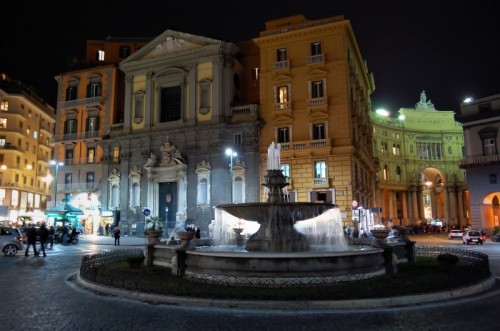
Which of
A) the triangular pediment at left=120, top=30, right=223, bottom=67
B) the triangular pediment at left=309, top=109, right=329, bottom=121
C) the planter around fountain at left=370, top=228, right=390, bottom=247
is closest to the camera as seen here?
the planter around fountain at left=370, top=228, right=390, bottom=247

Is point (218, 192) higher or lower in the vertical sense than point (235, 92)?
lower

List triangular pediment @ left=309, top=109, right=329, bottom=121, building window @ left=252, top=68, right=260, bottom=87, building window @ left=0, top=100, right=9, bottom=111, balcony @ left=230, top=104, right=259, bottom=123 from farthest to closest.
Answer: building window @ left=0, top=100, right=9, bottom=111 → building window @ left=252, top=68, right=260, bottom=87 → balcony @ left=230, top=104, right=259, bottom=123 → triangular pediment @ left=309, top=109, right=329, bottom=121

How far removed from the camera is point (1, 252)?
22812mm

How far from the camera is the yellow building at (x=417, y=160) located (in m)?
64.4

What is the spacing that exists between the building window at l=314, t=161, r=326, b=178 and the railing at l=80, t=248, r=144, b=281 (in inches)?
792

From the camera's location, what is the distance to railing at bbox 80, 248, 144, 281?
12.1 meters

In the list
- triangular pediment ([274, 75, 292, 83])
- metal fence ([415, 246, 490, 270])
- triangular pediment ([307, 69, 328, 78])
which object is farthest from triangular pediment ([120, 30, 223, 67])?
metal fence ([415, 246, 490, 270])

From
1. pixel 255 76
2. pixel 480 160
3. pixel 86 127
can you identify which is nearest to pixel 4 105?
pixel 86 127

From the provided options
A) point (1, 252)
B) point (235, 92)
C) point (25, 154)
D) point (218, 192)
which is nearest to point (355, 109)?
point (235, 92)

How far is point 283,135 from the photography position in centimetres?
3769

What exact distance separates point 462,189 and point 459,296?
207 ft

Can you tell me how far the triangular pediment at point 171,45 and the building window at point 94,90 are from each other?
4.94m

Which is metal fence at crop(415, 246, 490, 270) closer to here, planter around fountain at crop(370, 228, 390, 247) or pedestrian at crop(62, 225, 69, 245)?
planter around fountain at crop(370, 228, 390, 247)

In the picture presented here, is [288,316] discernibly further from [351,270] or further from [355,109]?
[355,109]
